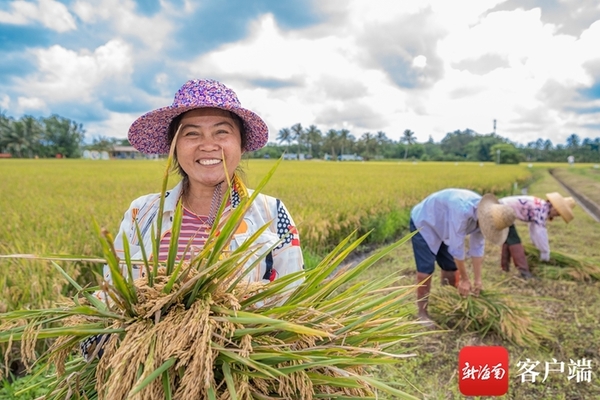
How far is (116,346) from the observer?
784mm

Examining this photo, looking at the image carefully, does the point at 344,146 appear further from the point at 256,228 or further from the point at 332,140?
the point at 256,228

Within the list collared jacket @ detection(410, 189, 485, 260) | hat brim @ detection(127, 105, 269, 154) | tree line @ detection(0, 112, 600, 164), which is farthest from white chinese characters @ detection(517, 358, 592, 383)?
tree line @ detection(0, 112, 600, 164)

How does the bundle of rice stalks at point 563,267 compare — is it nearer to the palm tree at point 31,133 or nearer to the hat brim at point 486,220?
the hat brim at point 486,220

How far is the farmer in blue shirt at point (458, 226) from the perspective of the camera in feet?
10.5

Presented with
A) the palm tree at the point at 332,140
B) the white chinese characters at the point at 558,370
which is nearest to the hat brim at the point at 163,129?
the white chinese characters at the point at 558,370

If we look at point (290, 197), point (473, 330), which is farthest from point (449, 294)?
point (290, 197)

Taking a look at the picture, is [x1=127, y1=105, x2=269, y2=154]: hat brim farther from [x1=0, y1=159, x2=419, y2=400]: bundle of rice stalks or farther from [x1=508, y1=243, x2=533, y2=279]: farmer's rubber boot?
[x1=508, y1=243, x2=533, y2=279]: farmer's rubber boot

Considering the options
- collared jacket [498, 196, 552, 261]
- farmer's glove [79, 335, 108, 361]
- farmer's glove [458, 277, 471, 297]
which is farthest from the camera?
collared jacket [498, 196, 552, 261]

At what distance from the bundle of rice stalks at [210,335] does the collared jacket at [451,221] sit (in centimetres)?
249

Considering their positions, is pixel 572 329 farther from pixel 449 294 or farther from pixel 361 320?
pixel 361 320

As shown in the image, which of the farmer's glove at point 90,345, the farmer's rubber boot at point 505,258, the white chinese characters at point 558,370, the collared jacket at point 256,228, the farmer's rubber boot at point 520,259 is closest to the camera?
the farmer's glove at point 90,345

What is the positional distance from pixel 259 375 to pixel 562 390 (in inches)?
111

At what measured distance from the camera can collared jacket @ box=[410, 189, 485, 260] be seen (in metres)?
3.20

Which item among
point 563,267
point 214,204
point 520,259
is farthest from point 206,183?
point 563,267
